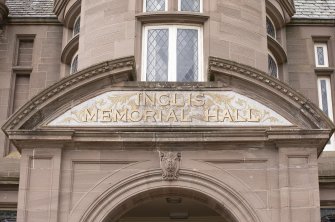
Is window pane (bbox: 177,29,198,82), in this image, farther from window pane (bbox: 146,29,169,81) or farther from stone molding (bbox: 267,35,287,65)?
stone molding (bbox: 267,35,287,65)

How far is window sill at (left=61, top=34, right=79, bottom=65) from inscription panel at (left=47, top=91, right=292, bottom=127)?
14.1 ft

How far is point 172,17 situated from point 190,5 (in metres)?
0.77

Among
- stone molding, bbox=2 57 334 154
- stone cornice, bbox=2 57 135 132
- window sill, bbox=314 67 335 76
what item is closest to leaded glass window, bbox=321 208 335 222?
stone molding, bbox=2 57 334 154

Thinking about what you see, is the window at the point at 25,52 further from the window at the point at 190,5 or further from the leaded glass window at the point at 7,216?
the window at the point at 190,5

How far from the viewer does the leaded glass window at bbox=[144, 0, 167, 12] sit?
628 inches

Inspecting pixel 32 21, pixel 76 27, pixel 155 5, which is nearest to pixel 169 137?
pixel 155 5

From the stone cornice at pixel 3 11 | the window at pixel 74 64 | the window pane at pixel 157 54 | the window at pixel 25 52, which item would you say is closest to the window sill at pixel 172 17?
the window pane at pixel 157 54

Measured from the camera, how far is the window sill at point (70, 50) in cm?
1755

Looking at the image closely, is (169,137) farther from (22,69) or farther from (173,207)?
(22,69)

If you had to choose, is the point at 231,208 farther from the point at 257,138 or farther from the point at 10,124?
the point at 10,124

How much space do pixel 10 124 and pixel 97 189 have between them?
6.92ft

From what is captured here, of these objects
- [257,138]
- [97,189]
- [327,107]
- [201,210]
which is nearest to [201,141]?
[257,138]

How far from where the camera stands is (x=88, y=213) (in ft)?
42.2

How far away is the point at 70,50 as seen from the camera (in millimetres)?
17828
